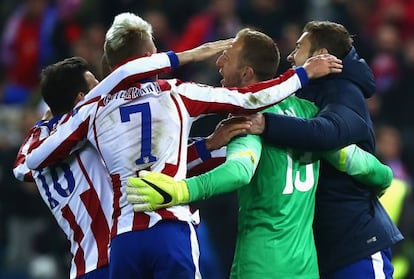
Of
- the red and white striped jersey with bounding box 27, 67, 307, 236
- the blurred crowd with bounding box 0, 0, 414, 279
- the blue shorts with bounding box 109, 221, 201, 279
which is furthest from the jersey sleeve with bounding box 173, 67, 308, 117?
the blurred crowd with bounding box 0, 0, 414, 279

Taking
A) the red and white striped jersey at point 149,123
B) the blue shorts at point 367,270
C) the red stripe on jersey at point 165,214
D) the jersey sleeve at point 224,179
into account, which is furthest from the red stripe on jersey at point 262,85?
the blue shorts at point 367,270

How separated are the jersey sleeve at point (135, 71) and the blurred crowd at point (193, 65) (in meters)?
4.65

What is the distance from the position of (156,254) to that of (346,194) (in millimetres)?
1119

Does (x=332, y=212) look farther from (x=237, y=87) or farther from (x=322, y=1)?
(x=322, y=1)

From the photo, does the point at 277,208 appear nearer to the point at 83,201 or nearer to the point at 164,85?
the point at 164,85

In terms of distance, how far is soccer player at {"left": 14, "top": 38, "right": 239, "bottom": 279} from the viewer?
6.08m

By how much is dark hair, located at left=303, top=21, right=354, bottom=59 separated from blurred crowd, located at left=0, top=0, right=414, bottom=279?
4.06 m

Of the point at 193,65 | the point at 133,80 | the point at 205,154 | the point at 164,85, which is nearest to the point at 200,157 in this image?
the point at 205,154

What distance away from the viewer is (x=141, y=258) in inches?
222

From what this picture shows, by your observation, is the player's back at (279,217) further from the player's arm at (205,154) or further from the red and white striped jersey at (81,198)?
the red and white striped jersey at (81,198)

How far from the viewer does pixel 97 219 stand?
6129 mm

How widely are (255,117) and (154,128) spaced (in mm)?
515

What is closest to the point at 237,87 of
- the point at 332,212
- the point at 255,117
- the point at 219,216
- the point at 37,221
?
the point at 255,117

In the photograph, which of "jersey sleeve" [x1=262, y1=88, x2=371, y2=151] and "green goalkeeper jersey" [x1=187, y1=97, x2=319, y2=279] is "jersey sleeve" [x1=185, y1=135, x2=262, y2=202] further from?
"jersey sleeve" [x1=262, y1=88, x2=371, y2=151]
